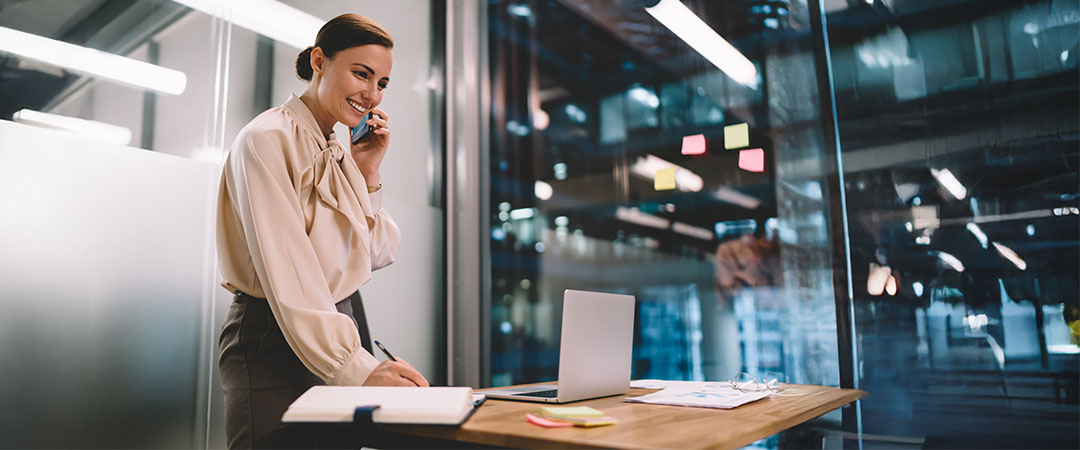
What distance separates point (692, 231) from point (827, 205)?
514mm

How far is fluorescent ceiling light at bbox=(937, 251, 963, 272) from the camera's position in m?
2.11

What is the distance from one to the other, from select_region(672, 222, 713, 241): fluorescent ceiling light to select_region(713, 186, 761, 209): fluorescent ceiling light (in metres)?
0.14

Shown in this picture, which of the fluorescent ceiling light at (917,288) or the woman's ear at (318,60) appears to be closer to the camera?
the woman's ear at (318,60)

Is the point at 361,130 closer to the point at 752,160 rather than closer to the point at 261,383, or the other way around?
the point at 261,383

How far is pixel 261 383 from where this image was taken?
132 centimetres

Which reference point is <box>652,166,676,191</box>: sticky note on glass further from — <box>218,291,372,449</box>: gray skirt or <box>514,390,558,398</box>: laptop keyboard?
<box>218,291,372,449</box>: gray skirt

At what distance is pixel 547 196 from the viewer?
3.23 meters

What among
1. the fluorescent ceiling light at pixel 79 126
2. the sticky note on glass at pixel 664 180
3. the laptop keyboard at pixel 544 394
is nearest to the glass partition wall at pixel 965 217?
the sticky note on glass at pixel 664 180

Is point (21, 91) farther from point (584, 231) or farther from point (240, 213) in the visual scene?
point (584, 231)

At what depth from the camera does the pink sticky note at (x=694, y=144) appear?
8.80 feet

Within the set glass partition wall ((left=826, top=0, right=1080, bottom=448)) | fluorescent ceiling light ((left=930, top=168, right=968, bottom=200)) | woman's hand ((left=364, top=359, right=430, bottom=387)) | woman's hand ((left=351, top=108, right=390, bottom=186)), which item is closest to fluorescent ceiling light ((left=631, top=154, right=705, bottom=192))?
glass partition wall ((left=826, top=0, right=1080, bottom=448))

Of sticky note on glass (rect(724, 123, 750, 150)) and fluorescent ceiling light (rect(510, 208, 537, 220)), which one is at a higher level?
sticky note on glass (rect(724, 123, 750, 150))

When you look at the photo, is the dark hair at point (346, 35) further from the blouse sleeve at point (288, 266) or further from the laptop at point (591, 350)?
the laptop at point (591, 350)

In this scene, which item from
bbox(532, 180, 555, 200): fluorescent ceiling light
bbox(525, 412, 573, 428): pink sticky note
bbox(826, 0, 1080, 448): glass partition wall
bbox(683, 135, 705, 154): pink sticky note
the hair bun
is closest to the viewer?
bbox(525, 412, 573, 428): pink sticky note
